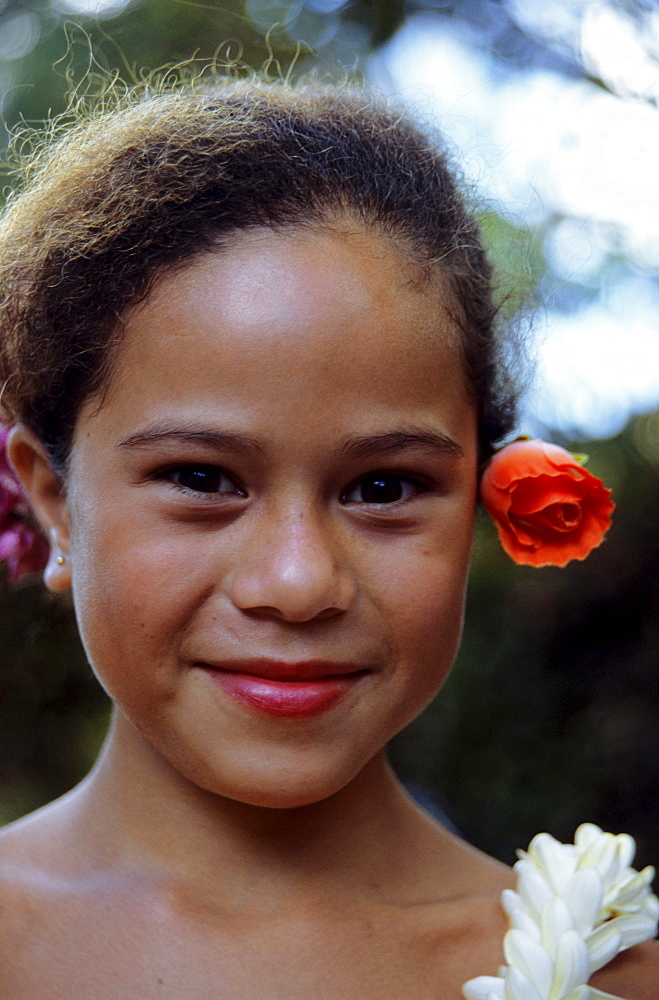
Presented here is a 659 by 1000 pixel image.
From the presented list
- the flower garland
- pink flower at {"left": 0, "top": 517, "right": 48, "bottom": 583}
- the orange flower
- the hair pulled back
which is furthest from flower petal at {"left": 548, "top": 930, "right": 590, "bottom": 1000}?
pink flower at {"left": 0, "top": 517, "right": 48, "bottom": 583}

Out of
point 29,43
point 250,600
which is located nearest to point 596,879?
point 250,600

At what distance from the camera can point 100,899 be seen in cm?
150

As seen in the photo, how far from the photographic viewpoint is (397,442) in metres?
1.42

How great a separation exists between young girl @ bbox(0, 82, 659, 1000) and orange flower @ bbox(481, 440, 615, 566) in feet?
0.06

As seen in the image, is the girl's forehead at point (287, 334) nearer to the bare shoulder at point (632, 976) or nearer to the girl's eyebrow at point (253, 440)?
the girl's eyebrow at point (253, 440)

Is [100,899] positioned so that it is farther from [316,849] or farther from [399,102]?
[399,102]

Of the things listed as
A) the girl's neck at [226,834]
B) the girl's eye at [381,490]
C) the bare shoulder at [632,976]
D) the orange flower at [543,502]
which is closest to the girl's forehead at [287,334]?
the girl's eye at [381,490]

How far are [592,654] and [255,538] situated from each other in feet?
8.85

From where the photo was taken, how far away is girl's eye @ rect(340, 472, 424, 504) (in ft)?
4.75

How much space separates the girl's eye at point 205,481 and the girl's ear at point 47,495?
28 centimetres

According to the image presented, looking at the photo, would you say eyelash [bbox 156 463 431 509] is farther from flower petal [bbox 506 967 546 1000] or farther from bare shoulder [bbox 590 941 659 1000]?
bare shoulder [bbox 590 941 659 1000]

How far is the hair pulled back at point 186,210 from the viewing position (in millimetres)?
1463

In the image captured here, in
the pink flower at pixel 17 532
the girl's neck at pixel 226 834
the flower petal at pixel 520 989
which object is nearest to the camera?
the flower petal at pixel 520 989

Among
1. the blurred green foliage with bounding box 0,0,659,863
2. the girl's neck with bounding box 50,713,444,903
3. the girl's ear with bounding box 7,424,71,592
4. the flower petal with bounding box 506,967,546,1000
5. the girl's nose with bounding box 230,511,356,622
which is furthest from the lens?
the blurred green foliage with bounding box 0,0,659,863
